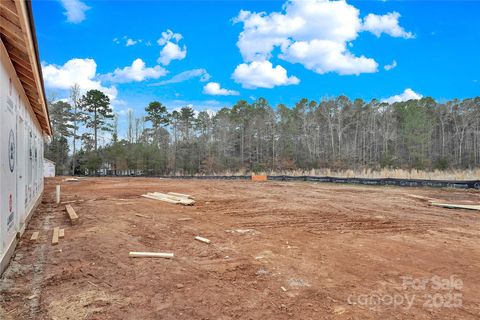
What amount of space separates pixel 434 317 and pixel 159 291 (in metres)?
3.39

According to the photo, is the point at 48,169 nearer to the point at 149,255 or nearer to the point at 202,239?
the point at 202,239

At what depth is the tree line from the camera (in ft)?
142

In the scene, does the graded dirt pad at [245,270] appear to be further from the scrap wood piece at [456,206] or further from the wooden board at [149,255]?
the scrap wood piece at [456,206]

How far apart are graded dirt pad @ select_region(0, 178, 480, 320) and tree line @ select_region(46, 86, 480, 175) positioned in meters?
33.5

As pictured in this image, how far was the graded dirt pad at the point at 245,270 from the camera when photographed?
3584mm

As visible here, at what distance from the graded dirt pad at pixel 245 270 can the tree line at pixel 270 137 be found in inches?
1320

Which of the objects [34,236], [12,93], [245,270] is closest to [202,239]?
[245,270]

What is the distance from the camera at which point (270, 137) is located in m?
49.5

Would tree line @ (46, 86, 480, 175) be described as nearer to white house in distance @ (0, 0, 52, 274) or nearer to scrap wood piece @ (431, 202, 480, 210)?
scrap wood piece @ (431, 202, 480, 210)

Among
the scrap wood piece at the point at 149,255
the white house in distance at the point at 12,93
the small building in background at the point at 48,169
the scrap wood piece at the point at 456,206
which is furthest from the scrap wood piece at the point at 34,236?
the small building in background at the point at 48,169

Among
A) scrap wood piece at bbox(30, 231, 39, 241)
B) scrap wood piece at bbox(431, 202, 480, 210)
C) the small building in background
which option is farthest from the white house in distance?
the small building in background

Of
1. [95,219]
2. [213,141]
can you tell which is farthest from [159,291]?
[213,141]

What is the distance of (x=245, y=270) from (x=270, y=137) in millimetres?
45206

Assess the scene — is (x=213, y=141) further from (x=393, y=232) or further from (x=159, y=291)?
(x=159, y=291)
